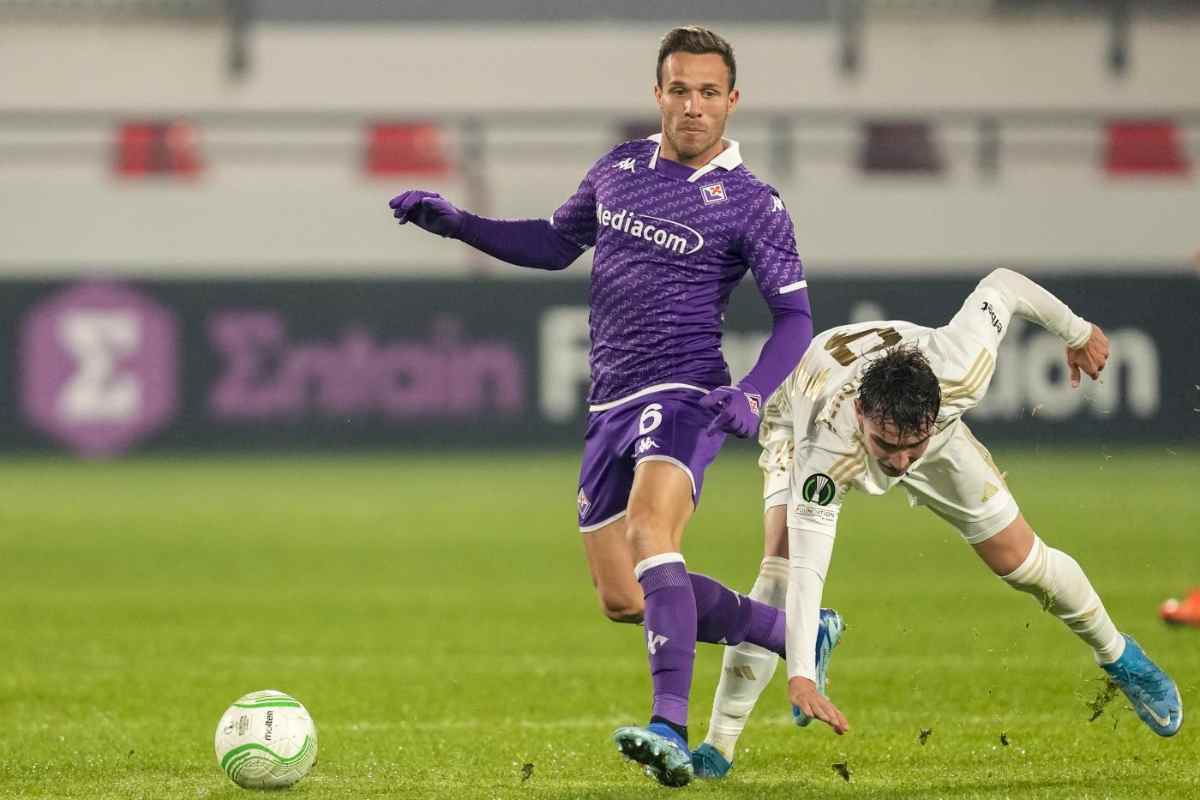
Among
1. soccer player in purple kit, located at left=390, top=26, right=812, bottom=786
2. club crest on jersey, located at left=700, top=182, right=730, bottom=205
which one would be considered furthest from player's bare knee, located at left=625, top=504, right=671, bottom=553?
club crest on jersey, located at left=700, top=182, right=730, bottom=205

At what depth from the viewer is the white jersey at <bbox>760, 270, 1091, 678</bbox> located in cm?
523

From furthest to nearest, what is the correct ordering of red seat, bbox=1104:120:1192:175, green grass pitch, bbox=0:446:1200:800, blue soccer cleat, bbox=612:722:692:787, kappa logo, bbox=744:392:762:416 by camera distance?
red seat, bbox=1104:120:1192:175 → green grass pitch, bbox=0:446:1200:800 → kappa logo, bbox=744:392:762:416 → blue soccer cleat, bbox=612:722:692:787

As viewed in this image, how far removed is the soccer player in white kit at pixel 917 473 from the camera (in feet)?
17.2

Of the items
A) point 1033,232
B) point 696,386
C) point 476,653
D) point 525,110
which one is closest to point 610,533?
point 696,386

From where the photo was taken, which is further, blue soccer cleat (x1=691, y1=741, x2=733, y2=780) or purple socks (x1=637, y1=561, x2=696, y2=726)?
blue soccer cleat (x1=691, y1=741, x2=733, y2=780)

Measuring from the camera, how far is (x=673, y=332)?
5559 mm

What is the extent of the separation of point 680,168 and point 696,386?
627 millimetres

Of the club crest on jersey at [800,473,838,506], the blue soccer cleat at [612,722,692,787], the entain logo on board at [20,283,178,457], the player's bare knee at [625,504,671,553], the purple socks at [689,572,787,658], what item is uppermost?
the club crest on jersey at [800,473,838,506]

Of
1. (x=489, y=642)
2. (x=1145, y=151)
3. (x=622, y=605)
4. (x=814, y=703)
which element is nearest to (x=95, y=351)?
(x=489, y=642)

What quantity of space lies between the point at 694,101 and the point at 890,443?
1125mm

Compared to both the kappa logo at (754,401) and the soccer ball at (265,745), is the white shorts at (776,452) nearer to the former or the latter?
the kappa logo at (754,401)

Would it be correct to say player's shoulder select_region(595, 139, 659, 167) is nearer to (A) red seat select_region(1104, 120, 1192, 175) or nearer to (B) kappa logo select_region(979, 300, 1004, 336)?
(B) kappa logo select_region(979, 300, 1004, 336)

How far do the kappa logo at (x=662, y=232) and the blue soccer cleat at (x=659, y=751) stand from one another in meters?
1.37

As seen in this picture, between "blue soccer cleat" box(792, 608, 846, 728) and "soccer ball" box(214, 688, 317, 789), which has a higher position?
"blue soccer cleat" box(792, 608, 846, 728)
